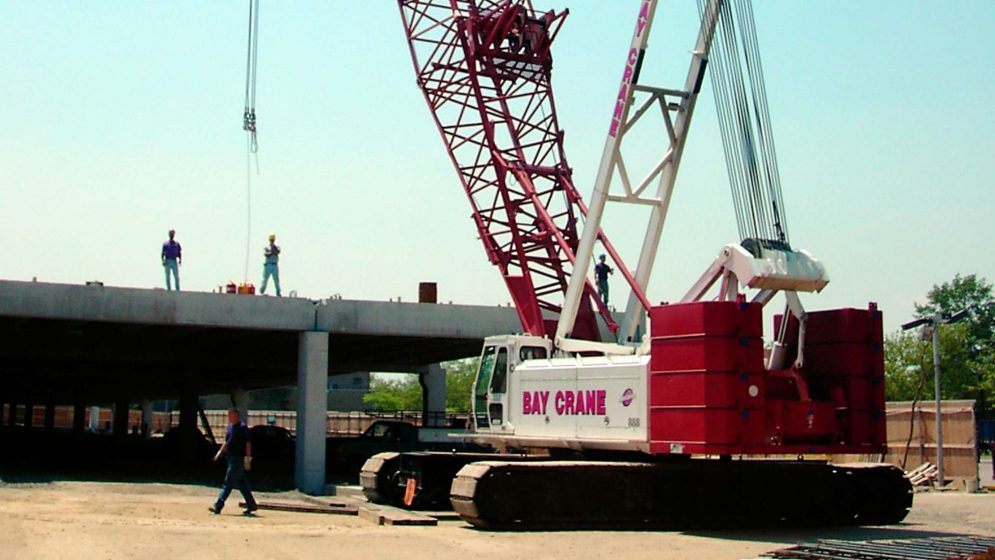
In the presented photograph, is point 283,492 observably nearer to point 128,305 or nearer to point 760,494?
point 128,305

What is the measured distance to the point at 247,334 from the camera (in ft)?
114

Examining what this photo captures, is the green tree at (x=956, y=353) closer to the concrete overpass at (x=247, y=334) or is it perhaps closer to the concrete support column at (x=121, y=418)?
the concrete overpass at (x=247, y=334)

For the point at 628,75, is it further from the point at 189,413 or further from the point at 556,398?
the point at 189,413

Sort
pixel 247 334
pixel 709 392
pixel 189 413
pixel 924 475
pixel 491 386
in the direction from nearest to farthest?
pixel 709 392
pixel 491 386
pixel 924 475
pixel 247 334
pixel 189 413

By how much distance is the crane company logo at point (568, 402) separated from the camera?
18547mm

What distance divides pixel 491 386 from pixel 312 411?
1085 centimetres

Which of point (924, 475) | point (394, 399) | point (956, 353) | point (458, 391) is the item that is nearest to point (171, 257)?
point (924, 475)

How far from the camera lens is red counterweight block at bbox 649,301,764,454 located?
16.4 meters

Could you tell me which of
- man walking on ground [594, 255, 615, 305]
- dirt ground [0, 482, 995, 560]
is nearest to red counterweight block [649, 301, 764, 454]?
dirt ground [0, 482, 995, 560]

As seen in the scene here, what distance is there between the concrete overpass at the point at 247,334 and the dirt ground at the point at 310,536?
7453 millimetres

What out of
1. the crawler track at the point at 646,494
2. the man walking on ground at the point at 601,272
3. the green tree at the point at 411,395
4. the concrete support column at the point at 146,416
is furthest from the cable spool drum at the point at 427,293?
the green tree at the point at 411,395

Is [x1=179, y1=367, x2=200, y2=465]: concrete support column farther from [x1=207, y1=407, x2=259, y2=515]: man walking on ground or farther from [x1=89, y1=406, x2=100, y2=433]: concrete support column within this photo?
[x1=89, y1=406, x2=100, y2=433]: concrete support column

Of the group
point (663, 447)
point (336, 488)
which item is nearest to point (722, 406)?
point (663, 447)

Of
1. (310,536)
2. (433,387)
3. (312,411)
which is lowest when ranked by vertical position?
(310,536)
